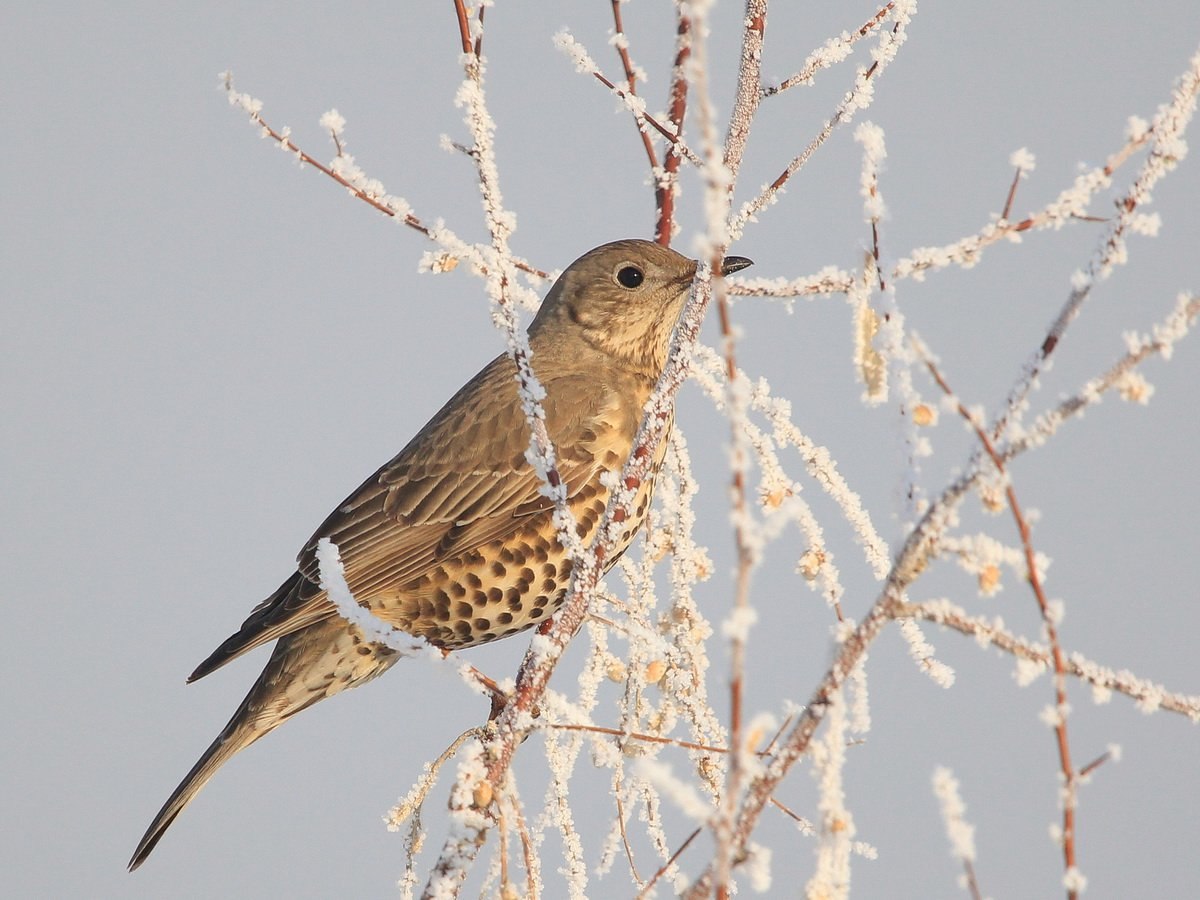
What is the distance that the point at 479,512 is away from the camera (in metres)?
3.87

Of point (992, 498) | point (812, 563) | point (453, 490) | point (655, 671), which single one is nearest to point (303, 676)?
point (453, 490)

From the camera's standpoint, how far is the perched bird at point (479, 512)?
3752 millimetres

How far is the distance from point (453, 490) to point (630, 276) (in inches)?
37.0

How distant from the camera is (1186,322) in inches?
56.7

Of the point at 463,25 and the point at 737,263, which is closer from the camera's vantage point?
the point at 463,25

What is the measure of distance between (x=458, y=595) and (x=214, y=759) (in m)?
0.96

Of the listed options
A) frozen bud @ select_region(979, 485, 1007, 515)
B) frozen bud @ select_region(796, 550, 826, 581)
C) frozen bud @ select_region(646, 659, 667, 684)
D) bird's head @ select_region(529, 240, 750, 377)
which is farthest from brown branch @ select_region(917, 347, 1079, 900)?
bird's head @ select_region(529, 240, 750, 377)

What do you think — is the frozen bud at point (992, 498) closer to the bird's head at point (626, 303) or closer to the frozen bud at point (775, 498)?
the frozen bud at point (775, 498)

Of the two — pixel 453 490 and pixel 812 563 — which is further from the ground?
pixel 453 490

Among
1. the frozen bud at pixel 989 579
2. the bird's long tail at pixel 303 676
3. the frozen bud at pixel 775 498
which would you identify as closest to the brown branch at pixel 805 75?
the frozen bud at pixel 775 498

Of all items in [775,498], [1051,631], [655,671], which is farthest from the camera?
[655,671]

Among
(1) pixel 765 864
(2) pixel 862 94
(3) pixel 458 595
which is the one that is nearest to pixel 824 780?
(1) pixel 765 864

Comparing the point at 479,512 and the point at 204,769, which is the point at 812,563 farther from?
the point at 204,769

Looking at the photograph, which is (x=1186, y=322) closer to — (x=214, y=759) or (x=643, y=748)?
(x=643, y=748)
